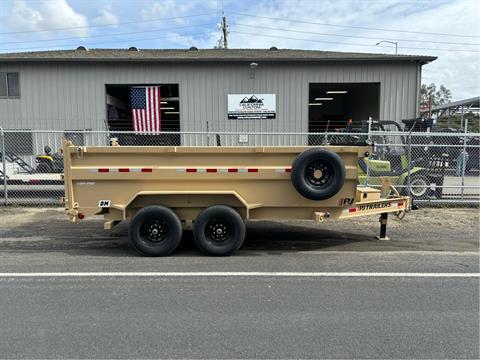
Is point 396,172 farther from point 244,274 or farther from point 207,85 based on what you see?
point 207,85

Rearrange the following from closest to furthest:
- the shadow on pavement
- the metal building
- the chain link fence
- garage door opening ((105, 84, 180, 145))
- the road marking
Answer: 1. the road marking
2. the shadow on pavement
3. the chain link fence
4. garage door opening ((105, 84, 180, 145))
5. the metal building

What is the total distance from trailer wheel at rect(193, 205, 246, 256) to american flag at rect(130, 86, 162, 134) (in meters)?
13.2

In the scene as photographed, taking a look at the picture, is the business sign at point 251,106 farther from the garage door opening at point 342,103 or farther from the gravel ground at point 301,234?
the gravel ground at point 301,234

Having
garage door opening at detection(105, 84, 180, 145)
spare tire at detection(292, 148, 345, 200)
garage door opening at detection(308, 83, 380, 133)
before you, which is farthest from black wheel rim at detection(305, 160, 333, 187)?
garage door opening at detection(308, 83, 380, 133)

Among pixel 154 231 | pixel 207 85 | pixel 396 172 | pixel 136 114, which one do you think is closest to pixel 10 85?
pixel 136 114

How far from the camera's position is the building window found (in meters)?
18.6

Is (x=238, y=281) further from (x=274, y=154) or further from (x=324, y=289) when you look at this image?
(x=274, y=154)

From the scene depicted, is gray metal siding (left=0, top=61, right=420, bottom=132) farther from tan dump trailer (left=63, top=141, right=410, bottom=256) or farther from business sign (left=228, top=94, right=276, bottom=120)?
tan dump trailer (left=63, top=141, right=410, bottom=256)

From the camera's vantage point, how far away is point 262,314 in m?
4.27

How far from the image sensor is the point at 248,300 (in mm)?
4652

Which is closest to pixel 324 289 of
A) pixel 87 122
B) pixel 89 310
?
pixel 89 310

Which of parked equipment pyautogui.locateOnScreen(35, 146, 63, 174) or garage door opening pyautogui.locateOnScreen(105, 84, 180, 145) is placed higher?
garage door opening pyautogui.locateOnScreen(105, 84, 180, 145)

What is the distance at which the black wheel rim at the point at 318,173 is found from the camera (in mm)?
6309

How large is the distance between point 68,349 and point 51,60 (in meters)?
17.5
